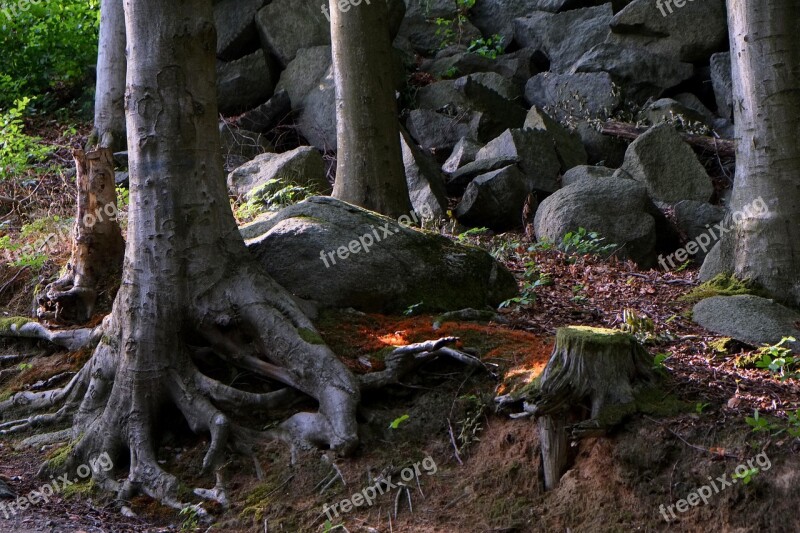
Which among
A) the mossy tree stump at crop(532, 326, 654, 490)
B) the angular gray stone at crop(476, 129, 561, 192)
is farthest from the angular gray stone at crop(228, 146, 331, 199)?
the mossy tree stump at crop(532, 326, 654, 490)

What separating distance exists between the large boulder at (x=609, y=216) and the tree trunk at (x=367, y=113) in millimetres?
2045

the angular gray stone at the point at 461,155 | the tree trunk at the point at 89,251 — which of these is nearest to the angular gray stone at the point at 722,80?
the angular gray stone at the point at 461,155

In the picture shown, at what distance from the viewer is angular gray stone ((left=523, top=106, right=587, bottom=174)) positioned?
13086mm

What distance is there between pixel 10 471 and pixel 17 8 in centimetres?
1274

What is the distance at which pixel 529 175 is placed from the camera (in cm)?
1227

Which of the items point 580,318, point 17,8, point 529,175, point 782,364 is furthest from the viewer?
point 17,8

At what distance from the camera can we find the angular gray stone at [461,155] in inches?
515

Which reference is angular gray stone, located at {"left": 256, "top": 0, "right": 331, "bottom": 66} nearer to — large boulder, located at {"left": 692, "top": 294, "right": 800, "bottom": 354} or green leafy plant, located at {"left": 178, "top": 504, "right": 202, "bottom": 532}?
large boulder, located at {"left": 692, "top": 294, "right": 800, "bottom": 354}

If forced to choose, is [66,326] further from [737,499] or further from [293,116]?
[293,116]

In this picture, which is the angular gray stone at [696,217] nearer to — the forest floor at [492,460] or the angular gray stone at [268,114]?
the forest floor at [492,460]

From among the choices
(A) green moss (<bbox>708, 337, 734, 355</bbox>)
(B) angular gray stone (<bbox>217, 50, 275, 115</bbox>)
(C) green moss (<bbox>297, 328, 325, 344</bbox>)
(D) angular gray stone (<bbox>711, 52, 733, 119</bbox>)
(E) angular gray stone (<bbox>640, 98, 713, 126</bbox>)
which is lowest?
(A) green moss (<bbox>708, 337, 734, 355</bbox>)

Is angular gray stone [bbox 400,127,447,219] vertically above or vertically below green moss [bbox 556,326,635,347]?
above

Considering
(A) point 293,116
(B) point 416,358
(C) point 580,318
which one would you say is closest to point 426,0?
(A) point 293,116

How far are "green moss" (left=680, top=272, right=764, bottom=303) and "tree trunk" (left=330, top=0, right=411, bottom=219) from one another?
11.9 ft
